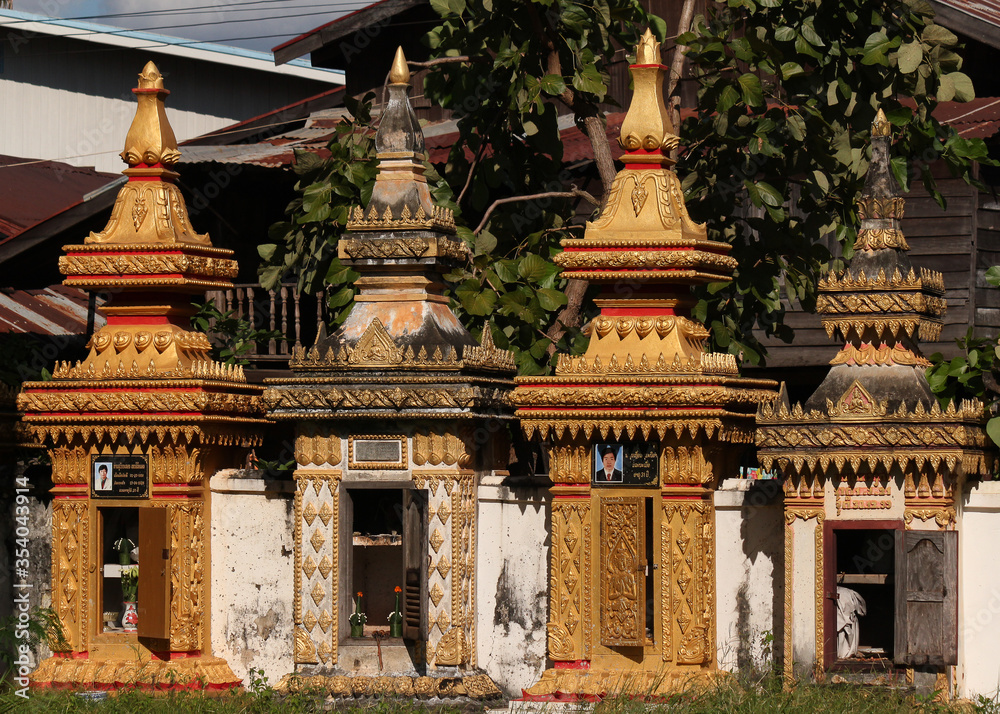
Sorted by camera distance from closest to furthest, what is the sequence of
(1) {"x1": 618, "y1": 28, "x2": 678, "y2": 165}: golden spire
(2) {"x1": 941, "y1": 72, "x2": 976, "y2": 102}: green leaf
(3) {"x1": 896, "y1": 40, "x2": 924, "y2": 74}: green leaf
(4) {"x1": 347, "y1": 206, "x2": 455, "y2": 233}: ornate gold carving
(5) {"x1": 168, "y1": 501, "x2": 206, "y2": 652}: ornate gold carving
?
(1) {"x1": 618, "y1": 28, "x2": 678, "y2": 165}: golden spire
(4) {"x1": 347, "y1": 206, "x2": 455, "y2": 233}: ornate gold carving
(5) {"x1": 168, "y1": 501, "x2": 206, "y2": 652}: ornate gold carving
(3) {"x1": 896, "y1": 40, "x2": 924, "y2": 74}: green leaf
(2) {"x1": 941, "y1": 72, "x2": 976, "y2": 102}: green leaf

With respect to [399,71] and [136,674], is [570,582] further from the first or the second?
[399,71]

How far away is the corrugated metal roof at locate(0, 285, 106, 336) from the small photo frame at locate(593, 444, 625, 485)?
29.8 feet

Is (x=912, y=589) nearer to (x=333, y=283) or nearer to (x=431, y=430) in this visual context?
(x=431, y=430)

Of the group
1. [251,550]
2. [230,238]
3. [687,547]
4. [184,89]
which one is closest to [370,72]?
[230,238]

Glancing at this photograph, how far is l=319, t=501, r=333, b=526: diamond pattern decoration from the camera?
521 inches

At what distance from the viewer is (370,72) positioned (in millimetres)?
26125

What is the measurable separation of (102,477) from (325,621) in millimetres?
2410

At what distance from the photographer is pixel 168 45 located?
102 ft

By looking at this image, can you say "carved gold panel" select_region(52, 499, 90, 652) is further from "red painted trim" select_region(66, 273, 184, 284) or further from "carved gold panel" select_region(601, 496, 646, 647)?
"carved gold panel" select_region(601, 496, 646, 647)

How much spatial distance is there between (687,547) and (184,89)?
22074 mm

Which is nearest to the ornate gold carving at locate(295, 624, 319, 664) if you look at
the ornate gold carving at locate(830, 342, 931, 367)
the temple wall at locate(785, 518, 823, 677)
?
the temple wall at locate(785, 518, 823, 677)

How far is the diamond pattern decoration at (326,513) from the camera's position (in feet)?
43.4

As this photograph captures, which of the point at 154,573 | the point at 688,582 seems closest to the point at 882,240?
the point at 688,582

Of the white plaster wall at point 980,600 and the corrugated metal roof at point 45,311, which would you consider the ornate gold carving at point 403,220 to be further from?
the corrugated metal roof at point 45,311
